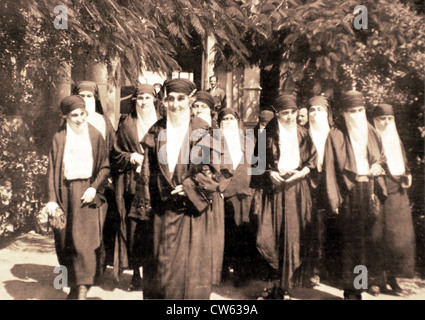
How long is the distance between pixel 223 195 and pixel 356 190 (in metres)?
1.20

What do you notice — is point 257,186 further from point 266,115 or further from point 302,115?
point 302,115

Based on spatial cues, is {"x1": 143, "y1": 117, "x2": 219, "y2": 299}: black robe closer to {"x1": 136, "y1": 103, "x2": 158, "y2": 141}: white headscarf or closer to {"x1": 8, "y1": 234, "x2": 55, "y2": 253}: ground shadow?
{"x1": 136, "y1": 103, "x2": 158, "y2": 141}: white headscarf

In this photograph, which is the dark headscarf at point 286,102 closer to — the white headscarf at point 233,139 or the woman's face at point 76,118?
the white headscarf at point 233,139

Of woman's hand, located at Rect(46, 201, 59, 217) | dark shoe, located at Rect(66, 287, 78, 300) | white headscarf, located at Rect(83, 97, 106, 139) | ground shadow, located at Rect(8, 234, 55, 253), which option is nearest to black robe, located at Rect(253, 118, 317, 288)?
white headscarf, located at Rect(83, 97, 106, 139)

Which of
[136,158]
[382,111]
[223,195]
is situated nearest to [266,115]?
[223,195]

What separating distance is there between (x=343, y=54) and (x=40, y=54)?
303 cm

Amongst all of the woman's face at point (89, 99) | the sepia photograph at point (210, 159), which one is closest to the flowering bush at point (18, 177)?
the sepia photograph at point (210, 159)

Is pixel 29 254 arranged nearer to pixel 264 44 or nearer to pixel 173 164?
pixel 173 164

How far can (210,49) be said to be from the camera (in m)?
5.96

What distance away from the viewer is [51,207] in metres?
4.16

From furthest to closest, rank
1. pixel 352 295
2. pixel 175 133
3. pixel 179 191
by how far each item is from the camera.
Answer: pixel 352 295 → pixel 175 133 → pixel 179 191

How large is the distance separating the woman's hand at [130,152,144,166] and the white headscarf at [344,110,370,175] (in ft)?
6.15
